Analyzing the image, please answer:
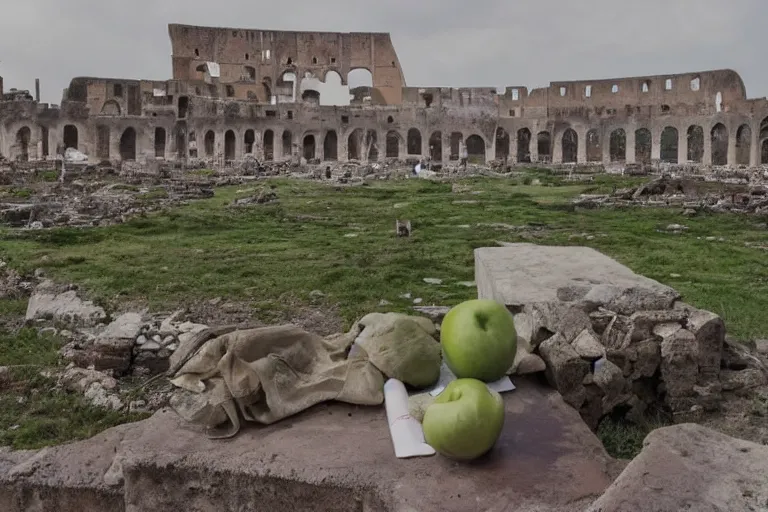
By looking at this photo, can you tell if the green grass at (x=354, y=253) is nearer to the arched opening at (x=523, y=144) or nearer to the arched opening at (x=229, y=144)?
the arched opening at (x=229, y=144)

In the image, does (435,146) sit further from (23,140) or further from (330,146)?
(23,140)

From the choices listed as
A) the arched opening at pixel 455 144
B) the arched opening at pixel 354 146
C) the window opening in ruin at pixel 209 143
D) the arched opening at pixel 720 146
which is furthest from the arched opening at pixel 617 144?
the window opening in ruin at pixel 209 143

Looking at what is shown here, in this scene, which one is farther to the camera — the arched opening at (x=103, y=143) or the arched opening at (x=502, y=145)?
the arched opening at (x=502, y=145)

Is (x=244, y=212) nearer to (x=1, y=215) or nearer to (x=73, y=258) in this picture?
(x=1, y=215)

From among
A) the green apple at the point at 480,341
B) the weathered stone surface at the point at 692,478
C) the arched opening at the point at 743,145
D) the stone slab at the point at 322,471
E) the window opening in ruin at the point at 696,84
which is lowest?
the stone slab at the point at 322,471

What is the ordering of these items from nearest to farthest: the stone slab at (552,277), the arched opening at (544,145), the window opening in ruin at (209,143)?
the stone slab at (552,277)
the window opening in ruin at (209,143)
the arched opening at (544,145)

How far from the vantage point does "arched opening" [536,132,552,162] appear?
4966 cm

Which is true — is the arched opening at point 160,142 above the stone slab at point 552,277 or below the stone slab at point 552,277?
above

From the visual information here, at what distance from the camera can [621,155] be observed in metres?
53.3

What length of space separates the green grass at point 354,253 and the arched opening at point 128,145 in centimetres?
3234

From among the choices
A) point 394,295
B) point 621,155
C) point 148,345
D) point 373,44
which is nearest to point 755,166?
point 621,155

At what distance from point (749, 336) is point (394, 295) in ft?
12.0

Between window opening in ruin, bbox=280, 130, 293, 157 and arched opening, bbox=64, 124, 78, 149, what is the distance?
14494 millimetres

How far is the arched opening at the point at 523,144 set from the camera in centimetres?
4998
